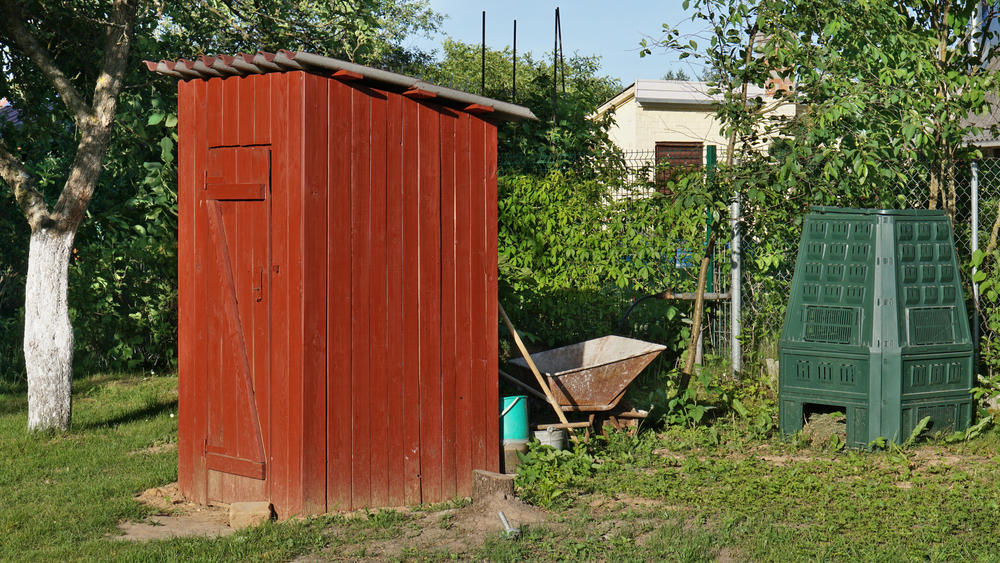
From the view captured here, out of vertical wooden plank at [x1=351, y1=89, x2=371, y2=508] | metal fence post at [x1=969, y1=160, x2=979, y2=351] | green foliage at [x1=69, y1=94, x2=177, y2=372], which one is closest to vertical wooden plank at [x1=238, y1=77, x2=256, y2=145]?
vertical wooden plank at [x1=351, y1=89, x2=371, y2=508]

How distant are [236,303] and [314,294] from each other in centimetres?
62

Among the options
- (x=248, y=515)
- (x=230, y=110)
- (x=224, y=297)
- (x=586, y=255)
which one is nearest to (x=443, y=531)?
(x=248, y=515)

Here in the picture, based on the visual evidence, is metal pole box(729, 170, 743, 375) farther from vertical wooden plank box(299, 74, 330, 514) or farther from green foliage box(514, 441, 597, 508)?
vertical wooden plank box(299, 74, 330, 514)

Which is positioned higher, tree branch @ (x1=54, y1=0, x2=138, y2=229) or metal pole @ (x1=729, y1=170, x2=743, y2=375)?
tree branch @ (x1=54, y1=0, x2=138, y2=229)

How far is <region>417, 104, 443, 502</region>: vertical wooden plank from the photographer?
5.61 metres

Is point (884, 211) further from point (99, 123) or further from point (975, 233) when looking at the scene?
point (99, 123)

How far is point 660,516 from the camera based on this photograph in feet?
17.4

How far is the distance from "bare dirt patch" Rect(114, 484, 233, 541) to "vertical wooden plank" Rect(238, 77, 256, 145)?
84.1 inches

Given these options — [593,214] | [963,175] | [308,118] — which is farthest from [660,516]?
[963,175]

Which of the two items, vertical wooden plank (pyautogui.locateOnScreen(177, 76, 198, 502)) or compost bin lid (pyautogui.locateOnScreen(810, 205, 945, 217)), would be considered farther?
compost bin lid (pyautogui.locateOnScreen(810, 205, 945, 217))

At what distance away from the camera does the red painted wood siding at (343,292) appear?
5184mm

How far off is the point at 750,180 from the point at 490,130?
249 centimetres

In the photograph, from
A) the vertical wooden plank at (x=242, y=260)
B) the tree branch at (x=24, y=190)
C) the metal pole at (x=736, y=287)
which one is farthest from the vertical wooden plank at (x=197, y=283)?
the metal pole at (x=736, y=287)

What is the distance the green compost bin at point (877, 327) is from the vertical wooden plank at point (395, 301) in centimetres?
301
